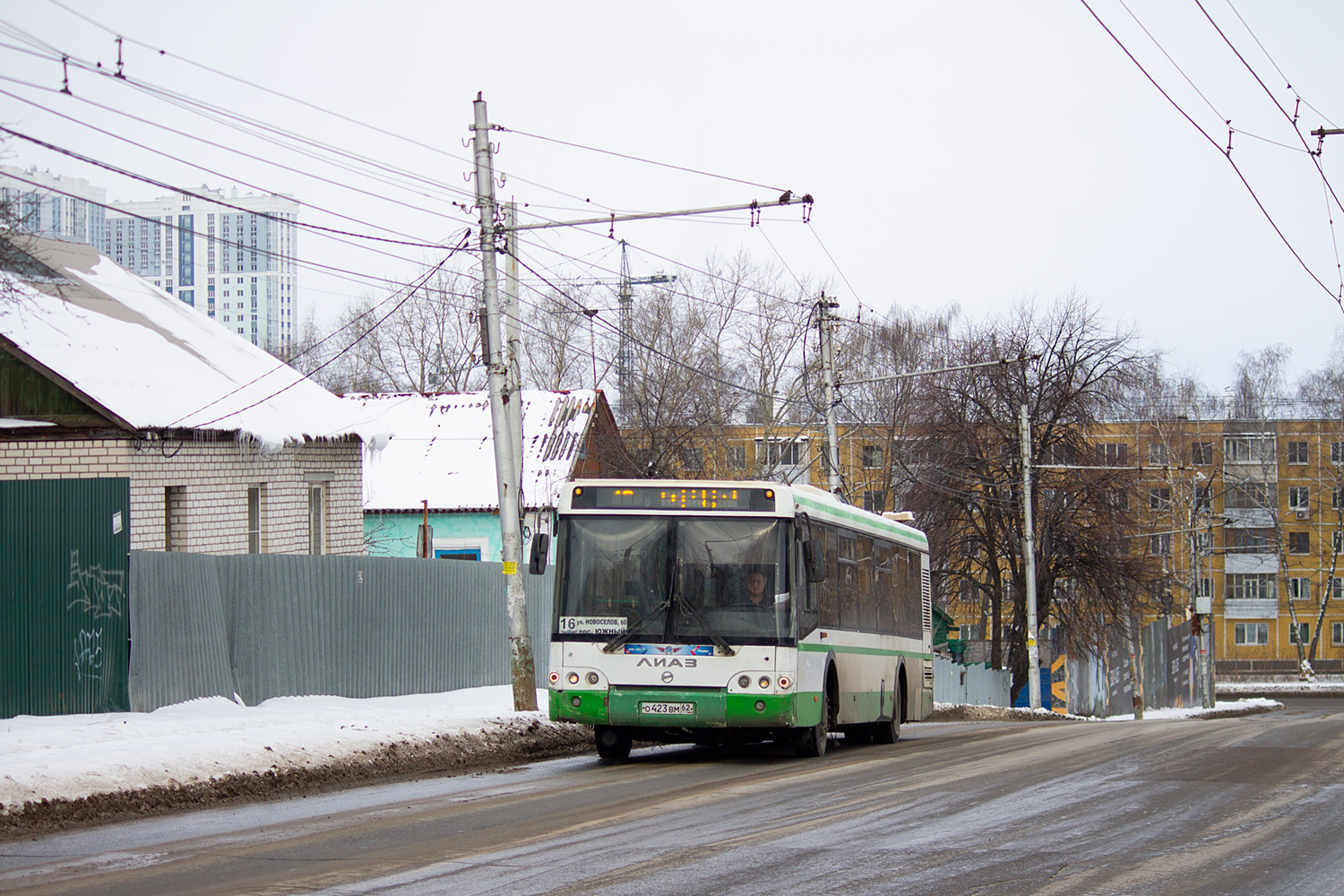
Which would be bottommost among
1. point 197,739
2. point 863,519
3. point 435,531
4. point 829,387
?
point 197,739

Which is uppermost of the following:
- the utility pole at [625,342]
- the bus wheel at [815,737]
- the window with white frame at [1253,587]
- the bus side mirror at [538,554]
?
the utility pole at [625,342]

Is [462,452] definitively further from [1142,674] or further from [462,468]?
[1142,674]

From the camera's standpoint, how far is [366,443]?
986 inches

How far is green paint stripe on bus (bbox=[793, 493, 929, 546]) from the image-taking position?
1487 cm

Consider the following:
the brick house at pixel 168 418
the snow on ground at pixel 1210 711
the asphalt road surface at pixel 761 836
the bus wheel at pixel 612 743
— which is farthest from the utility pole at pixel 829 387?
the snow on ground at pixel 1210 711

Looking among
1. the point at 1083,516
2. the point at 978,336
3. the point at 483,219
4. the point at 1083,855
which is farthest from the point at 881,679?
the point at 978,336

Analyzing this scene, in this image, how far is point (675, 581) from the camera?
13.8 m

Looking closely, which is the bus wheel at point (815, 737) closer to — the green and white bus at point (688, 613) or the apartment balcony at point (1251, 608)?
the green and white bus at point (688, 613)

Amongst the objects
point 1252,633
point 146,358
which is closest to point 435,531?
point 146,358

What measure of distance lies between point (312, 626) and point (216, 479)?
455 cm

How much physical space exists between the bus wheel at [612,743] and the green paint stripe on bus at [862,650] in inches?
83.2

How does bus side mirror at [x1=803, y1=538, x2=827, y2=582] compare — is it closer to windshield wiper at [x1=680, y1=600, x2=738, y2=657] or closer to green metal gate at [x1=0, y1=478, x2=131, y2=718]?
windshield wiper at [x1=680, y1=600, x2=738, y2=657]

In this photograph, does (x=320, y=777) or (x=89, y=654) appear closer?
(x=320, y=777)

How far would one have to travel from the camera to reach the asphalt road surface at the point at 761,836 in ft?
24.0
